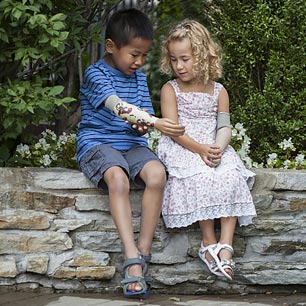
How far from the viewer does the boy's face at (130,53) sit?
4.52 m

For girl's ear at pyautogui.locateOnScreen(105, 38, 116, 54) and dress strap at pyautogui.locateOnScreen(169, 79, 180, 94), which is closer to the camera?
girl's ear at pyautogui.locateOnScreen(105, 38, 116, 54)

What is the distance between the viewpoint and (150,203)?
4.32m

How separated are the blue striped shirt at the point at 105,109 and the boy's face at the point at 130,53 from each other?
0.08m

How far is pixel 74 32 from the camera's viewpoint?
474 cm

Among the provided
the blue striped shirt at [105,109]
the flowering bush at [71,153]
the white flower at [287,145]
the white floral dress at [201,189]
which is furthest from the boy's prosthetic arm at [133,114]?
the white flower at [287,145]

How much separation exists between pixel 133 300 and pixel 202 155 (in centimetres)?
86

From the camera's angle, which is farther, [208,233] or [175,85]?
[175,85]

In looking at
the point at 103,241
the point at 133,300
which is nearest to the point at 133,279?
the point at 133,300

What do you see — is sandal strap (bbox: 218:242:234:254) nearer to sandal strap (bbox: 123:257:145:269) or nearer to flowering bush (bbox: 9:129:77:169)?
sandal strap (bbox: 123:257:145:269)

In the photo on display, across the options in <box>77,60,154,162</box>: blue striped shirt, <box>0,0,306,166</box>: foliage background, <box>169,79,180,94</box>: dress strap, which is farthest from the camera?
<box>0,0,306,166</box>: foliage background

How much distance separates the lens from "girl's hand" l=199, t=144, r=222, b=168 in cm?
451

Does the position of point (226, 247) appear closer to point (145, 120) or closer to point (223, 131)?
point (223, 131)

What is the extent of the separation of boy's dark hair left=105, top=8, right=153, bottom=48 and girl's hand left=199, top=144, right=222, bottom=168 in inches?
26.2

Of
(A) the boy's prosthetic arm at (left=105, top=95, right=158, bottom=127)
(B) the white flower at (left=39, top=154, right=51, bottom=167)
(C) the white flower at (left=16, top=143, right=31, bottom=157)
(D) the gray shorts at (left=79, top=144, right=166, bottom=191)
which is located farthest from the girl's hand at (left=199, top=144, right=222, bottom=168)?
(C) the white flower at (left=16, top=143, right=31, bottom=157)
